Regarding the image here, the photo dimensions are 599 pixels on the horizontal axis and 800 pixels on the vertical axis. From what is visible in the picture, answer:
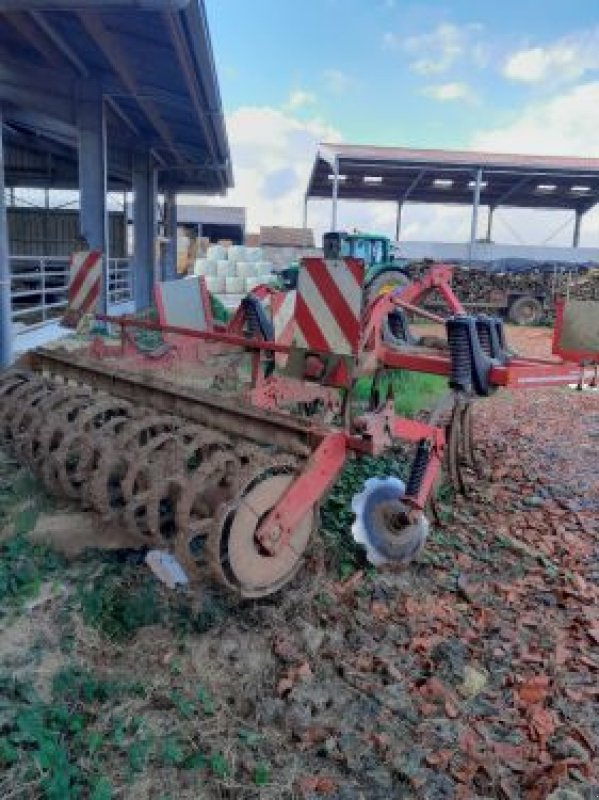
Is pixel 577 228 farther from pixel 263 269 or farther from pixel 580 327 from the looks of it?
pixel 580 327

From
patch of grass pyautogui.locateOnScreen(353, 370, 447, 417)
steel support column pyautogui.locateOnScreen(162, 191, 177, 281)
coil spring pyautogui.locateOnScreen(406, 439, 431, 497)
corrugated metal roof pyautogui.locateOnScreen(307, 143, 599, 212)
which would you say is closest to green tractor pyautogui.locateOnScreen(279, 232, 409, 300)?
patch of grass pyautogui.locateOnScreen(353, 370, 447, 417)

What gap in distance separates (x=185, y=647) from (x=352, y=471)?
219cm

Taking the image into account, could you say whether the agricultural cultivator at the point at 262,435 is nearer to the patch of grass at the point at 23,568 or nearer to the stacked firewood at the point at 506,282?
the patch of grass at the point at 23,568

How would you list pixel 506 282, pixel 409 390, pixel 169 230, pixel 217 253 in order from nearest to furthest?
pixel 409 390 → pixel 217 253 → pixel 506 282 → pixel 169 230

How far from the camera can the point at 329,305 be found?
3090 millimetres

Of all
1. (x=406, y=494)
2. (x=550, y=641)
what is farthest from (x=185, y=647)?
(x=550, y=641)

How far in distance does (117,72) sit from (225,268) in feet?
26.1

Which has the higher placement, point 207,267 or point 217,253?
point 217,253

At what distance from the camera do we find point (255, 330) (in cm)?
483

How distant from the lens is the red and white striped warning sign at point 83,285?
604cm

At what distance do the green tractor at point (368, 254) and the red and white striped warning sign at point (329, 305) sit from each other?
492cm

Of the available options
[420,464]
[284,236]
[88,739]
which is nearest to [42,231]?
[284,236]

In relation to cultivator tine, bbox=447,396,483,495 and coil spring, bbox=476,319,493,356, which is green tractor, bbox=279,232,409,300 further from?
coil spring, bbox=476,319,493,356

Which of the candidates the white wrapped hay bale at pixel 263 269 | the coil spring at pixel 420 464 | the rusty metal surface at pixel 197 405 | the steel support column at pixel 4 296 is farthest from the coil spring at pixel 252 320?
the white wrapped hay bale at pixel 263 269
